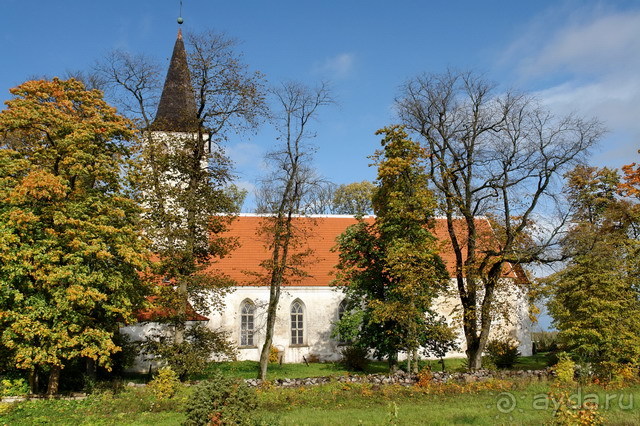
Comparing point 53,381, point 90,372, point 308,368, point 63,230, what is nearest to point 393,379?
point 308,368

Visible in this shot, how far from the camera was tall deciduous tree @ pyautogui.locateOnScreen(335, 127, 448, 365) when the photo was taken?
20.9 m

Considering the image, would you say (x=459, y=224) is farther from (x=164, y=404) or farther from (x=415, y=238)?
(x=164, y=404)

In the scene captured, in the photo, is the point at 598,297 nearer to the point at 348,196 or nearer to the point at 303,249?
the point at 303,249

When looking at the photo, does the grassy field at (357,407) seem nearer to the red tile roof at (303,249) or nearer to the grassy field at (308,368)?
the grassy field at (308,368)

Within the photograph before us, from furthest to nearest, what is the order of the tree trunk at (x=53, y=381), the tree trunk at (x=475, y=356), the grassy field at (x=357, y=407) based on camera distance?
Result: the tree trunk at (x=475, y=356), the tree trunk at (x=53, y=381), the grassy field at (x=357, y=407)

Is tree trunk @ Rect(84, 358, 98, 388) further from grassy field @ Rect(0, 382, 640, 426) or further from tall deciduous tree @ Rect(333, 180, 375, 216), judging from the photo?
tall deciduous tree @ Rect(333, 180, 375, 216)

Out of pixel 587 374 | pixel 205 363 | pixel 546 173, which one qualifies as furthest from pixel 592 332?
pixel 205 363

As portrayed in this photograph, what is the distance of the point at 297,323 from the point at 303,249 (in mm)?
4378

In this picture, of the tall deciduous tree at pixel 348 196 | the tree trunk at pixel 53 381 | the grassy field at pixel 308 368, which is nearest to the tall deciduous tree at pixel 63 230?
the tree trunk at pixel 53 381

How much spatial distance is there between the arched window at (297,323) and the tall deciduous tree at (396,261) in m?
5.55

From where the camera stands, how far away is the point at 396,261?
20828mm

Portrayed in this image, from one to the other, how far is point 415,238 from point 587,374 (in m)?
8.23

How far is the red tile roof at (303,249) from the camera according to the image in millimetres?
29984

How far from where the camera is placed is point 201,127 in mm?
22250
